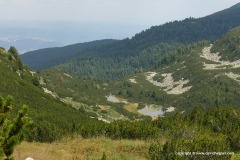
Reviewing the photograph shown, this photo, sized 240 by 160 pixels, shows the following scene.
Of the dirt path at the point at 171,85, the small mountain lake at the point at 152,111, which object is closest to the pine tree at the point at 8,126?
the small mountain lake at the point at 152,111

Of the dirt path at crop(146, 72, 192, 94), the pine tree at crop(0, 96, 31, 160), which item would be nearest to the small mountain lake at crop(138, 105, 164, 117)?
the dirt path at crop(146, 72, 192, 94)

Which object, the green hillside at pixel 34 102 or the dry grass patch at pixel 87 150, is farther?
the green hillside at pixel 34 102

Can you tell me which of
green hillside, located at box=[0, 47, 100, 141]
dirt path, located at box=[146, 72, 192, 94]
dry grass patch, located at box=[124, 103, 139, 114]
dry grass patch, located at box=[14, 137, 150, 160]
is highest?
dry grass patch, located at box=[14, 137, 150, 160]

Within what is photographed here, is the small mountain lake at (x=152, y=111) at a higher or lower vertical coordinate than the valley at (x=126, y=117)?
lower

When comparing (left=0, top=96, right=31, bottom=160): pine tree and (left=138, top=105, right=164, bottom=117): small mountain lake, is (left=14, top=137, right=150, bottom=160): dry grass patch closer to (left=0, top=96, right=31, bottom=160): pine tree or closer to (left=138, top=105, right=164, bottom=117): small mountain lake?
(left=0, top=96, right=31, bottom=160): pine tree

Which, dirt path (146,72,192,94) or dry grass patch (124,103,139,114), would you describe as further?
dirt path (146,72,192,94)

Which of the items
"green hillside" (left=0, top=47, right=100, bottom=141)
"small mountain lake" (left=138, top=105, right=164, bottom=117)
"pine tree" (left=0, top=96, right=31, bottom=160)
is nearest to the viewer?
"pine tree" (left=0, top=96, right=31, bottom=160)

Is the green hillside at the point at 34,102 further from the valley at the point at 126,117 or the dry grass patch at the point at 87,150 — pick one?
the dry grass patch at the point at 87,150

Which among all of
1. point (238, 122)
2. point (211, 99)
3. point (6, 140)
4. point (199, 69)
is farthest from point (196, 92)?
point (6, 140)

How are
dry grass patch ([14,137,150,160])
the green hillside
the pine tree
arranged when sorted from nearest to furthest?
the pine tree, dry grass patch ([14,137,150,160]), the green hillside

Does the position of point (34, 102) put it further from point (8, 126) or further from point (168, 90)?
point (168, 90)

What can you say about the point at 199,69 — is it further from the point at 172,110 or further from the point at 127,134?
the point at 127,134

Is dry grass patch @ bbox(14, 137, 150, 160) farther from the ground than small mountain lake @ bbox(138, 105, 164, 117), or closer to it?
farther from the ground

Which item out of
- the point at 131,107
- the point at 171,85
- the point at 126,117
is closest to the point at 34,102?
the point at 126,117
